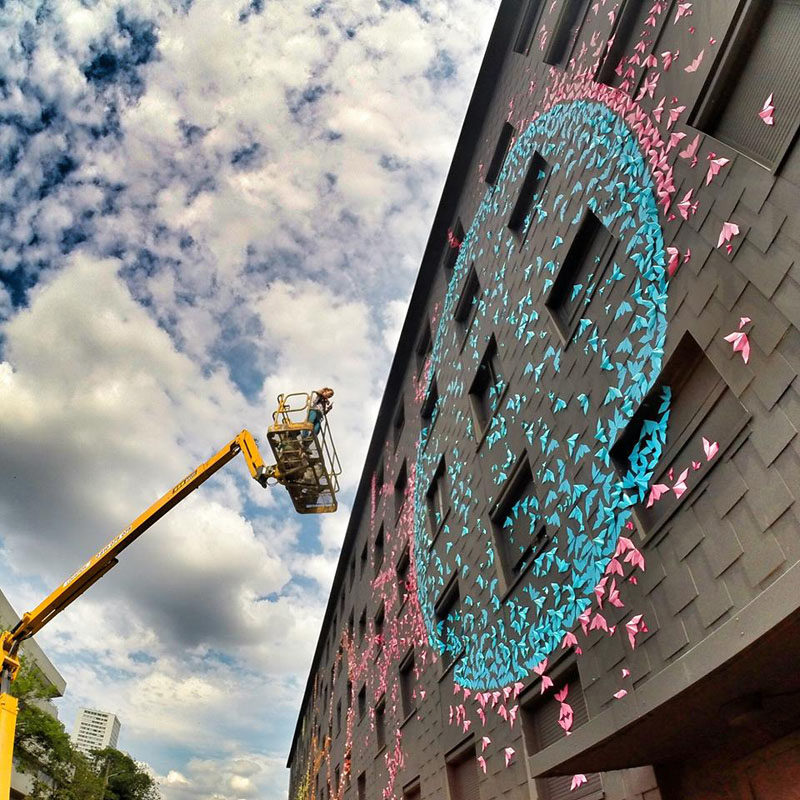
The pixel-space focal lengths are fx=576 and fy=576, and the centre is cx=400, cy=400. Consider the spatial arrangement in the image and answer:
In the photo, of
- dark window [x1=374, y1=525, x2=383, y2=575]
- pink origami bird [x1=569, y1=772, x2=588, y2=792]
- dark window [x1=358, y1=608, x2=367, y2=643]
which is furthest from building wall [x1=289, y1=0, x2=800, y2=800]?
dark window [x1=358, y1=608, x2=367, y2=643]

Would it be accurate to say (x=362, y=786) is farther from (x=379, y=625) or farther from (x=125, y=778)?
(x=125, y=778)

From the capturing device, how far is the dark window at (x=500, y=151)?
534 inches

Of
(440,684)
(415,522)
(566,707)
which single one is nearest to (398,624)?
(415,522)

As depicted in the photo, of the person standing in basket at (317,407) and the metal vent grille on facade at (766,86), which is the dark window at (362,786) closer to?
the person standing in basket at (317,407)

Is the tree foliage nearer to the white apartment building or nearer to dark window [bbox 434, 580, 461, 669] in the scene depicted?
dark window [bbox 434, 580, 461, 669]

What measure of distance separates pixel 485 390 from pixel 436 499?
15.3ft

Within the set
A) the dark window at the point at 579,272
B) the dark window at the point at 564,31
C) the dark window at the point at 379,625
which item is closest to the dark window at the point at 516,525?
the dark window at the point at 579,272

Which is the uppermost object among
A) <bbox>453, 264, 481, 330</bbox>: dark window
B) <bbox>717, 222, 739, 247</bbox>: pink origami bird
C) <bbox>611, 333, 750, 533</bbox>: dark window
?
<bbox>453, 264, 481, 330</bbox>: dark window

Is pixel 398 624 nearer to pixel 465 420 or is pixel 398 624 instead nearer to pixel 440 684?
pixel 440 684

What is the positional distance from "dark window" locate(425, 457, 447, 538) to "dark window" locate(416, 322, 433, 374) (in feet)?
14.6

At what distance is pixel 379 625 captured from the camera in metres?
22.9

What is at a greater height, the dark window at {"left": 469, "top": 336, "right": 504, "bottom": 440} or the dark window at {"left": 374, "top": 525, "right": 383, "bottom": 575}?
the dark window at {"left": 374, "top": 525, "right": 383, "bottom": 575}

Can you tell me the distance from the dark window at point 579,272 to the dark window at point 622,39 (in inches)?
78.0

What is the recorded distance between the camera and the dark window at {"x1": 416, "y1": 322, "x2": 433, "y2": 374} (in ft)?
64.8
